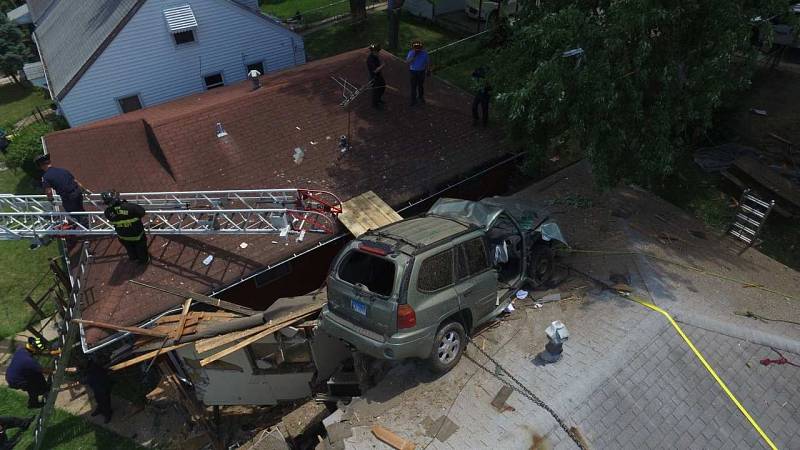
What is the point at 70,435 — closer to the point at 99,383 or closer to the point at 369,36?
the point at 99,383

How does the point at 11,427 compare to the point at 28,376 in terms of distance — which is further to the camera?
the point at 11,427

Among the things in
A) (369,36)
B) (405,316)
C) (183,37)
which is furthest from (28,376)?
(369,36)

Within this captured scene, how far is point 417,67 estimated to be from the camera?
527 inches

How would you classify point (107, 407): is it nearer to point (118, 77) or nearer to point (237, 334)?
point (237, 334)

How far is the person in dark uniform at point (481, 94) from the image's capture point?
12.6 metres

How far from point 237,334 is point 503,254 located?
4.98m

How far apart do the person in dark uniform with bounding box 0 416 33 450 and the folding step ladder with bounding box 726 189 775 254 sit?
16.1 meters

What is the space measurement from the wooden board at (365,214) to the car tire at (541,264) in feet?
10.3

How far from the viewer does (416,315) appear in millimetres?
6516

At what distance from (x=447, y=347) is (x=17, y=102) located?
2961 cm

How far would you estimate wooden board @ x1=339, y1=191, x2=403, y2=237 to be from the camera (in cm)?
1041

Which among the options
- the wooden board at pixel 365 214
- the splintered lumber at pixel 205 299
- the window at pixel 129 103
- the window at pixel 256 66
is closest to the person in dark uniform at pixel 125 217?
the splintered lumber at pixel 205 299

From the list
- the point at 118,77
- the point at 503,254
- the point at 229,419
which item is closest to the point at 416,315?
the point at 503,254

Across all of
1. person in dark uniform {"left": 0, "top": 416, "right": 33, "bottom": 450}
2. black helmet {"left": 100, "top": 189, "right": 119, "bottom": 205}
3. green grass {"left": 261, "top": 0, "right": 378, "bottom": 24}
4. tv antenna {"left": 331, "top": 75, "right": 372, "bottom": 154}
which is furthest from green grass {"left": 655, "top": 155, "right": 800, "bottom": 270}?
green grass {"left": 261, "top": 0, "right": 378, "bottom": 24}
